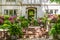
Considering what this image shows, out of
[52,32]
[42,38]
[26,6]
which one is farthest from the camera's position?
[26,6]

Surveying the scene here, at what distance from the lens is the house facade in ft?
81.9

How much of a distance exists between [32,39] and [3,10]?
13375 millimetres

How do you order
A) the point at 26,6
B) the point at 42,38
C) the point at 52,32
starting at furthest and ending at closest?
the point at 26,6 < the point at 42,38 < the point at 52,32

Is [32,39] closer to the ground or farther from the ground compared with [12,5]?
closer to the ground

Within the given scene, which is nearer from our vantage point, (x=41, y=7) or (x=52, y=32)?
(x=52, y=32)

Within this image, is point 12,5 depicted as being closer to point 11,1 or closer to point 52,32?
point 11,1

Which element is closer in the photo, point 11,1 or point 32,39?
point 32,39

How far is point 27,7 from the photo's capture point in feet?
82.2

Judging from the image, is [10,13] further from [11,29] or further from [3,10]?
[11,29]

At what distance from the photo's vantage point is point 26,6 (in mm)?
25016

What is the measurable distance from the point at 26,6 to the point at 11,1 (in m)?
1.78

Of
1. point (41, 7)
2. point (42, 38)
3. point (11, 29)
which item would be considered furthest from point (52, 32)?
point (41, 7)

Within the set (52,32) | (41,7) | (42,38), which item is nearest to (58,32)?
(52,32)

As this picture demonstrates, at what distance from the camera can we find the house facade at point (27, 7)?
81.9 ft
